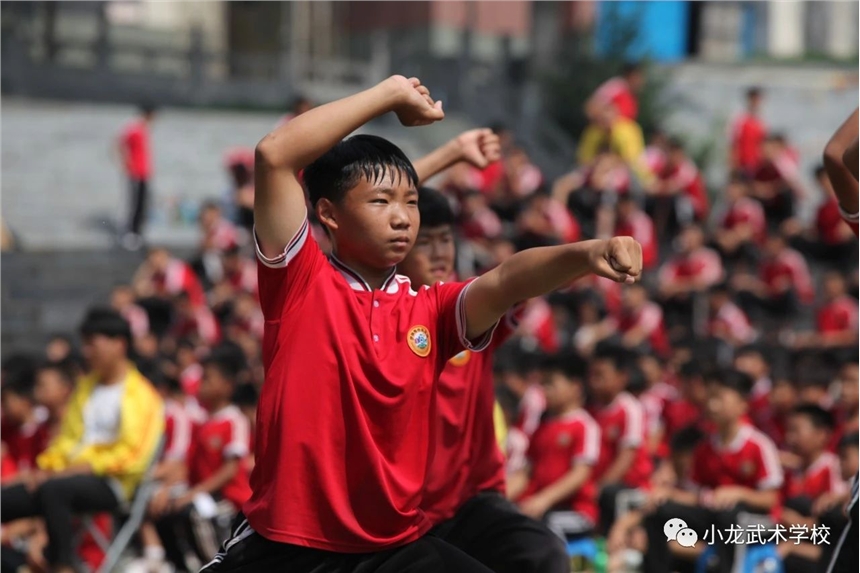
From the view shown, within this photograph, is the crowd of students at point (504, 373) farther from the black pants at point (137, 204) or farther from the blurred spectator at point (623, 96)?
the black pants at point (137, 204)

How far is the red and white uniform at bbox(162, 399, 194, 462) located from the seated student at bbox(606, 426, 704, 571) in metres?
3.05

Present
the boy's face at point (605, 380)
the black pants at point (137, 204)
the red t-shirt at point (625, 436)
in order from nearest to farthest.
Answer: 1. the red t-shirt at point (625, 436)
2. the boy's face at point (605, 380)
3. the black pants at point (137, 204)

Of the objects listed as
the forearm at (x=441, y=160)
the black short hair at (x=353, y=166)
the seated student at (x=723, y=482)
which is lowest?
the seated student at (x=723, y=482)

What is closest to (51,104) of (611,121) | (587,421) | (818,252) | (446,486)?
(611,121)

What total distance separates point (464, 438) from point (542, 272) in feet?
4.59

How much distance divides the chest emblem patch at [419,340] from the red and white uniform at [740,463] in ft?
13.3

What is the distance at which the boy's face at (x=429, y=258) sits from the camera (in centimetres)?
480

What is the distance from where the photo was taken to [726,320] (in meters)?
11.8

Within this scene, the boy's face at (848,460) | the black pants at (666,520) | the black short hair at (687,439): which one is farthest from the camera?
the black short hair at (687,439)

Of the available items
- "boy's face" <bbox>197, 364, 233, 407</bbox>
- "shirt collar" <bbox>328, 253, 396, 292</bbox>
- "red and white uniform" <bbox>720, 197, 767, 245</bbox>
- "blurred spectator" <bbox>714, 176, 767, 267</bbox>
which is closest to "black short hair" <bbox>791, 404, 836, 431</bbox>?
"boy's face" <bbox>197, 364, 233, 407</bbox>

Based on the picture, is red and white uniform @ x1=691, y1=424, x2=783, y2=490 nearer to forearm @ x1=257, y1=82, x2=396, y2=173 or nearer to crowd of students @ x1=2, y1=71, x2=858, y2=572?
crowd of students @ x1=2, y1=71, x2=858, y2=572

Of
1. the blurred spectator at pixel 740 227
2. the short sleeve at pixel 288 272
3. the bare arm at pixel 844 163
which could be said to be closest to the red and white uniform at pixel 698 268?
the blurred spectator at pixel 740 227

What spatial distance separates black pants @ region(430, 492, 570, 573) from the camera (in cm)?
446

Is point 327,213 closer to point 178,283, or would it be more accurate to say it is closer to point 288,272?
point 288,272
